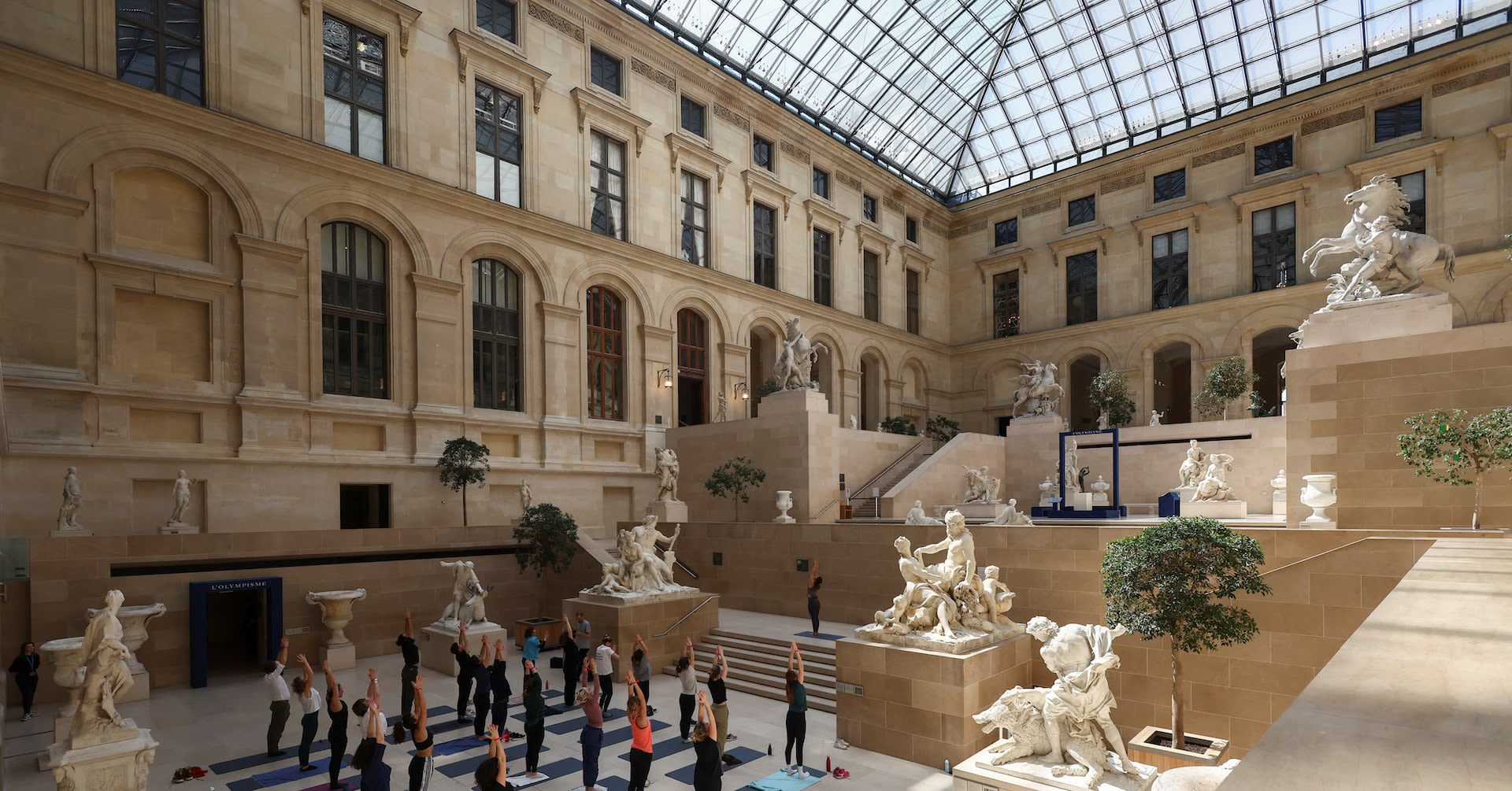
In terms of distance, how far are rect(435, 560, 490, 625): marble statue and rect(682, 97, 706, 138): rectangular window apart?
18.6 m

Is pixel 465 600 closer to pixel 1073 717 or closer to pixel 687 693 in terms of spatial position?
pixel 687 693

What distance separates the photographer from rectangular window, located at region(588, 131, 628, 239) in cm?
2544

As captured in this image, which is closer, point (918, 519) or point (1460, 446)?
point (1460, 446)

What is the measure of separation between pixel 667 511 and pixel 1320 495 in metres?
14.6

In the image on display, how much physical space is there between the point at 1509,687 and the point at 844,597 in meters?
14.3

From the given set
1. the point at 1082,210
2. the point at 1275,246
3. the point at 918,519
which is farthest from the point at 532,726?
the point at 1082,210

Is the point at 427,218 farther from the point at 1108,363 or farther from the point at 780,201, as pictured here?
the point at 1108,363

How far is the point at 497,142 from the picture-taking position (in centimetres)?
2297

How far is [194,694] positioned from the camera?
13.5m

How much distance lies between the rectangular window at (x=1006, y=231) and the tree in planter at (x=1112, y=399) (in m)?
10.0

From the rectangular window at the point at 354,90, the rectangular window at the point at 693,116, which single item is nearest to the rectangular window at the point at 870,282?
the rectangular window at the point at 693,116

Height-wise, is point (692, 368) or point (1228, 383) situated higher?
point (692, 368)

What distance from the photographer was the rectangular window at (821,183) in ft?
112

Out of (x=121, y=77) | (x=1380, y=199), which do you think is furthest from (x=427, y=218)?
(x=1380, y=199)
